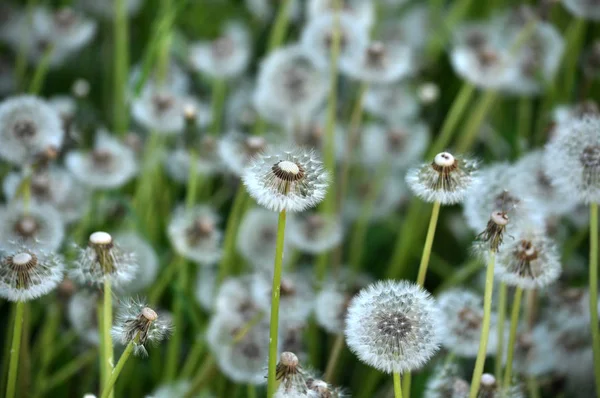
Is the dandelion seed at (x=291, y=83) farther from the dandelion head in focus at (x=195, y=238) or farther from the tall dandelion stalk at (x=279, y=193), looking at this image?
the tall dandelion stalk at (x=279, y=193)

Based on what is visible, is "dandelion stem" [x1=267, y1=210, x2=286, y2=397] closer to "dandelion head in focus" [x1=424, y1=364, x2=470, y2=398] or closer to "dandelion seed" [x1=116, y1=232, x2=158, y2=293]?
"dandelion head in focus" [x1=424, y1=364, x2=470, y2=398]

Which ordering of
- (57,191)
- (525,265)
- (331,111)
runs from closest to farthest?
1. (525,265)
2. (57,191)
3. (331,111)

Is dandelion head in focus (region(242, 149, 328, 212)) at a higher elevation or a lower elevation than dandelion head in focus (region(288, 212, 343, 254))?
lower

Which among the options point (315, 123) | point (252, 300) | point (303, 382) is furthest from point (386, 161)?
point (303, 382)

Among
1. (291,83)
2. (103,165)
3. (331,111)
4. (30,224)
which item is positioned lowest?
(30,224)

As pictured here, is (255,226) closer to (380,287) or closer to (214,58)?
(214,58)

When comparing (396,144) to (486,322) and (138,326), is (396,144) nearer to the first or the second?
(486,322)

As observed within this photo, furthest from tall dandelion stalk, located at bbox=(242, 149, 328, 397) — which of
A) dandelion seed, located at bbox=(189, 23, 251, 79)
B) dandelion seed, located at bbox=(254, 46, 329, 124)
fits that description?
dandelion seed, located at bbox=(189, 23, 251, 79)

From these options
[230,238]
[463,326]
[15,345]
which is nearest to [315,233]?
[230,238]
